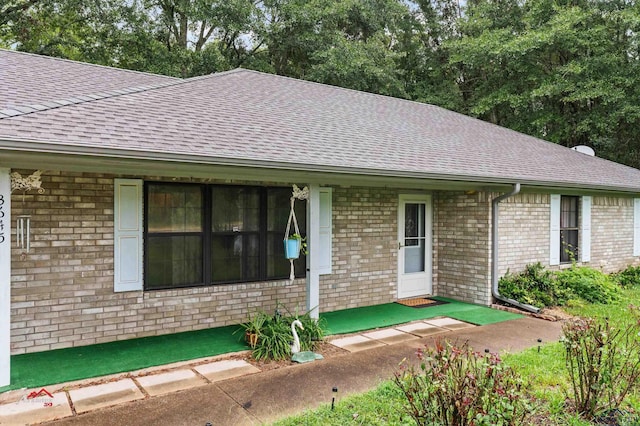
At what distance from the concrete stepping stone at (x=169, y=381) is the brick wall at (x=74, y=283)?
4.63 feet

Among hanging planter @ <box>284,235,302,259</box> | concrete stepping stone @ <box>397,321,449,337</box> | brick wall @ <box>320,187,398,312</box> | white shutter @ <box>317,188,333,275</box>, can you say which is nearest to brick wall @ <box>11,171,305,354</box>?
hanging planter @ <box>284,235,302,259</box>

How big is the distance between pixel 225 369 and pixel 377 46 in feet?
49.4

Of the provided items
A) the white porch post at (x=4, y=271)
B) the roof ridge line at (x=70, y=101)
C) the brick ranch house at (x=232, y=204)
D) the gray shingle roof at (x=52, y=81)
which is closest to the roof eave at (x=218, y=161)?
the brick ranch house at (x=232, y=204)

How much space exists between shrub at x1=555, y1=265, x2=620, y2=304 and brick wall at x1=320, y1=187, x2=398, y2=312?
3288 mm

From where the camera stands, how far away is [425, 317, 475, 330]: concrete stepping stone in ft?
21.8

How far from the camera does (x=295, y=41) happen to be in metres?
16.6

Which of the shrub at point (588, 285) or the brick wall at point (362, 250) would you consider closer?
the brick wall at point (362, 250)

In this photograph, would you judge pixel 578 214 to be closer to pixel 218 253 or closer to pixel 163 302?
pixel 218 253

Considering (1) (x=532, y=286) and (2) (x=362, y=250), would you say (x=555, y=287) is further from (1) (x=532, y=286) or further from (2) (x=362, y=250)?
(2) (x=362, y=250)

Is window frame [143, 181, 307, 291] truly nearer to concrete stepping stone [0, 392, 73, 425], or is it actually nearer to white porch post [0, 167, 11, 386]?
white porch post [0, 167, 11, 386]

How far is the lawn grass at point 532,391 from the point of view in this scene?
357cm

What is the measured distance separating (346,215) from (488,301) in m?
3.00

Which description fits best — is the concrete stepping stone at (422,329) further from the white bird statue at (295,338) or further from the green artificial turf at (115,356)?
the green artificial turf at (115,356)

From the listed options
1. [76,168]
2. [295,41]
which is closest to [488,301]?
[76,168]
